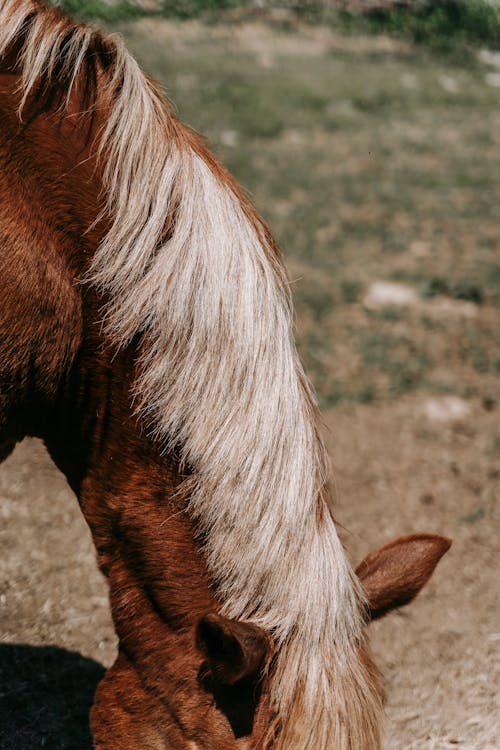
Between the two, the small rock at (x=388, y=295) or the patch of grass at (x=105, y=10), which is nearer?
the small rock at (x=388, y=295)

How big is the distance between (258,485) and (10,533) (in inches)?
77.9

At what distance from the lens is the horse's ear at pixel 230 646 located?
134cm

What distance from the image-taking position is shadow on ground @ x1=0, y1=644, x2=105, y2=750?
8.27 ft

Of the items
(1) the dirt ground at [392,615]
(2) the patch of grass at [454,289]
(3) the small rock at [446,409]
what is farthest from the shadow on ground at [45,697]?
(2) the patch of grass at [454,289]

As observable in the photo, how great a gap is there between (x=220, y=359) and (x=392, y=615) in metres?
1.74

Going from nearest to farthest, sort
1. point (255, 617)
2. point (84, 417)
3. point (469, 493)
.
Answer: point (255, 617) < point (84, 417) < point (469, 493)

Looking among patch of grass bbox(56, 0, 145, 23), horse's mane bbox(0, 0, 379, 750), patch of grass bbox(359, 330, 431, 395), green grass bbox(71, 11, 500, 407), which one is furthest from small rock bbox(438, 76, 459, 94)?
horse's mane bbox(0, 0, 379, 750)

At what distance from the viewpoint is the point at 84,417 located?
5.63ft

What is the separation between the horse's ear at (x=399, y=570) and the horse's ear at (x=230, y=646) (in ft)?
1.03

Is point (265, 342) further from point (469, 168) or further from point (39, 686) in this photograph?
point (469, 168)

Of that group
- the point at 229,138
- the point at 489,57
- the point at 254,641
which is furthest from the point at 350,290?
the point at 489,57

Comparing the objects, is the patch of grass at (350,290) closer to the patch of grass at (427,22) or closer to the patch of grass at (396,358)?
the patch of grass at (396,358)

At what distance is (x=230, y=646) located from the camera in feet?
4.48

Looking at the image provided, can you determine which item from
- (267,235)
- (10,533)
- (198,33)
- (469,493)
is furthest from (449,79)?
(267,235)
